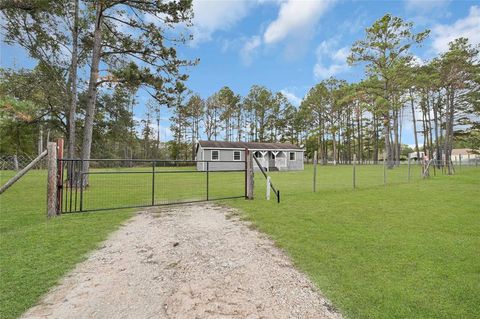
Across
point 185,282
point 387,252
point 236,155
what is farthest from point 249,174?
point 236,155

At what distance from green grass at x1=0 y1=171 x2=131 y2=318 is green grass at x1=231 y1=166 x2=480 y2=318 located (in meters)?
3.00

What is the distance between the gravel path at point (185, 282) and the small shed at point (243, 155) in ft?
65.8

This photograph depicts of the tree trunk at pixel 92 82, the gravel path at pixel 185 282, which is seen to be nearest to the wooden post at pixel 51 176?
the gravel path at pixel 185 282

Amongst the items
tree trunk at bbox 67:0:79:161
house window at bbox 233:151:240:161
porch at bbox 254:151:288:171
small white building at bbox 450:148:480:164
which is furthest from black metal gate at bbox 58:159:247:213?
small white building at bbox 450:148:480:164

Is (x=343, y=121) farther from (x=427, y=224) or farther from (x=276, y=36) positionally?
(x=427, y=224)

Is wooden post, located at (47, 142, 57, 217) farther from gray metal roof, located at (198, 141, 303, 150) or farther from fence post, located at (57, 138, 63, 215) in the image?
gray metal roof, located at (198, 141, 303, 150)

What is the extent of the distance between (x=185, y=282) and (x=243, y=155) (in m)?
24.7

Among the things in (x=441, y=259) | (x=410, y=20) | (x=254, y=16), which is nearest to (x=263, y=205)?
(x=441, y=259)

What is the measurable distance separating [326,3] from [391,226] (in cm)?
1080

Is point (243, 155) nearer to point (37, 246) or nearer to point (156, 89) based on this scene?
point (156, 89)

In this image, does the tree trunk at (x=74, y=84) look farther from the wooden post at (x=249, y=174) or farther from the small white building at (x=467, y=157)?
the small white building at (x=467, y=157)

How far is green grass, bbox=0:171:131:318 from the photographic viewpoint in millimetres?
2607

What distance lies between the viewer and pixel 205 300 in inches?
96.3

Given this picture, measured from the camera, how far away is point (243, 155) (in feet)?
90.0
